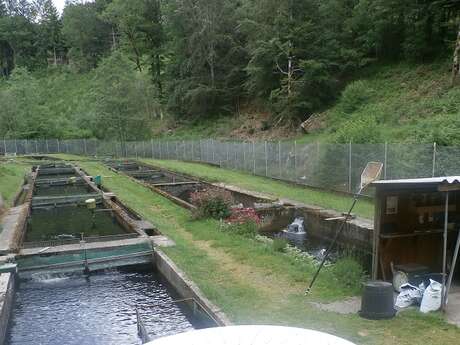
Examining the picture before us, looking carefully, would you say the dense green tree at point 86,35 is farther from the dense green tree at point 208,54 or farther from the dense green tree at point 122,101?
the dense green tree at point 122,101

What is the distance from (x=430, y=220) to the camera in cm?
977

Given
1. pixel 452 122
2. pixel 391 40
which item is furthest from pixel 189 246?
pixel 391 40

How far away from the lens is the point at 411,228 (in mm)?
9469

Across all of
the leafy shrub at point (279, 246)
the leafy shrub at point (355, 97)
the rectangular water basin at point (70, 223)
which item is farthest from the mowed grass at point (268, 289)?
the leafy shrub at point (355, 97)

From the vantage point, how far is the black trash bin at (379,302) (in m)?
7.43

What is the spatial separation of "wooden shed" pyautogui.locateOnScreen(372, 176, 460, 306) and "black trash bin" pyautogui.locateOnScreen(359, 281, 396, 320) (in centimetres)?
146

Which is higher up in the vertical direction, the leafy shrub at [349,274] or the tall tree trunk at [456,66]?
the tall tree trunk at [456,66]

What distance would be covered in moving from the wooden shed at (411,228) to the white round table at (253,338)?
572 cm

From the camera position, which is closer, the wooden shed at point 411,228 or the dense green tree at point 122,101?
the wooden shed at point 411,228

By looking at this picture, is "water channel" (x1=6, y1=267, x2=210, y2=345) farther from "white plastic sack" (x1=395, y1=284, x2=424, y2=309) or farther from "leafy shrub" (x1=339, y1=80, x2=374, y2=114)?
"leafy shrub" (x1=339, y1=80, x2=374, y2=114)

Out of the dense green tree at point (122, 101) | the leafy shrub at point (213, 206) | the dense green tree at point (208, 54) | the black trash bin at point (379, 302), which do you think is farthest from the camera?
the dense green tree at point (208, 54)

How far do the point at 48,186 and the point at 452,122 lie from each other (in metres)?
23.2

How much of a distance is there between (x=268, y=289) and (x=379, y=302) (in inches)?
94.1

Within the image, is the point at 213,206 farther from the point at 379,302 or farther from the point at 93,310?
the point at 379,302
